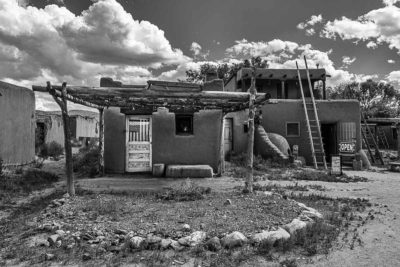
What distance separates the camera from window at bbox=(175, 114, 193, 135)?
41.1 ft

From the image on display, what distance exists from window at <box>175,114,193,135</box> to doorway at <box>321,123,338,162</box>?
9.36 metres

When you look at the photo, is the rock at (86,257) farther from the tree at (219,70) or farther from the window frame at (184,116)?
the tree at (219,70)

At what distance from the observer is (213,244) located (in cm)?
447

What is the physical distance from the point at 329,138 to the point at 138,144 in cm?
1174

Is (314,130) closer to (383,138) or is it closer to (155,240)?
(383,138)

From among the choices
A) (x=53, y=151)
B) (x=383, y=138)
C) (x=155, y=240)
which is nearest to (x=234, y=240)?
(x=155, y=240)

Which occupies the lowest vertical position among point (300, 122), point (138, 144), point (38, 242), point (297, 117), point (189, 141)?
point (38, 242)

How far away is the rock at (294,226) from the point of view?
5.11m

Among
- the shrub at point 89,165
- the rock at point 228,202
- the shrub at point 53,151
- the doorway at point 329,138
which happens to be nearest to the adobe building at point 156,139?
the shrub at point 89,165

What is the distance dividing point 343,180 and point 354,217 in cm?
545

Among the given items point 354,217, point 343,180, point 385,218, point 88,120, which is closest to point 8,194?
point 354,217

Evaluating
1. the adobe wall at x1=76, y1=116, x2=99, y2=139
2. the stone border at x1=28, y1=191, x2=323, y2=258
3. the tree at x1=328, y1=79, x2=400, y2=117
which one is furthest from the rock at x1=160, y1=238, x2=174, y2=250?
the tree at x1=328, y1=79, x2=400, y2=117

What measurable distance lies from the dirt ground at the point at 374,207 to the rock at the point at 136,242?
8.06 feet

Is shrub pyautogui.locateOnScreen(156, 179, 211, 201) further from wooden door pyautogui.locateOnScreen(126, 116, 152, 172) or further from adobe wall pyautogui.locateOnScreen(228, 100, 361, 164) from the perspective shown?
adobe wall pyautogui.locateOnScreen(228, 100, 361, 164)
